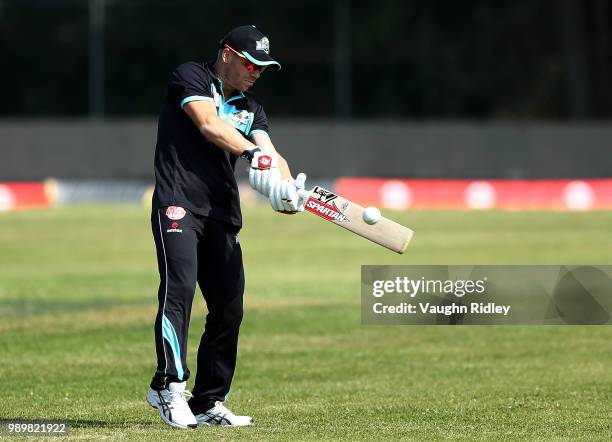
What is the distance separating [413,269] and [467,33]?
115 feet

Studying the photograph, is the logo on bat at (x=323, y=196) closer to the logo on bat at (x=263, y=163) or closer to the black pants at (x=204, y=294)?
the logo on bat at (x=263, y=163)

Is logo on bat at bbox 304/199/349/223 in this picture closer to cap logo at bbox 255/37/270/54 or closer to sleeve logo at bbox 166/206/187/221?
sleeve logo at bbox 166/206/187/221

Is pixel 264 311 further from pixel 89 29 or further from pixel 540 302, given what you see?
pixel 89 29

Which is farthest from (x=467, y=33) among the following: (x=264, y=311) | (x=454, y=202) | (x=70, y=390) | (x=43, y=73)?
(x=70, y=390)

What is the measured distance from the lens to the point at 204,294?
8.12 m

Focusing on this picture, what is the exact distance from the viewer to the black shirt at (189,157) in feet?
25.8

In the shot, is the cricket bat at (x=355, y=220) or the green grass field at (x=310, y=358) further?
→ the green grass field at (x=310, y=358)

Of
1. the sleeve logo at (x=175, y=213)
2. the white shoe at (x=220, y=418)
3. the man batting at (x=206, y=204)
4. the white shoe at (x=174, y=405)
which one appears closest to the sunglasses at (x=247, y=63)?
the man batting at (x=206, y=204)

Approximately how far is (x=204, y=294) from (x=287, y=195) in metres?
0.89

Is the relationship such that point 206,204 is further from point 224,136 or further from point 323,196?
point 323,196

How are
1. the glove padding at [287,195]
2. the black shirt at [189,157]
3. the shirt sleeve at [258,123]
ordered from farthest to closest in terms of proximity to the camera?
the shirt sleeve at [258,123] < the black shirt at [189,157] < the glove padding at [287,195]

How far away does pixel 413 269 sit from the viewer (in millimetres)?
8180

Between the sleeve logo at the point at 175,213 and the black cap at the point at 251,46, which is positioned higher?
the black cap at the point at 251,46

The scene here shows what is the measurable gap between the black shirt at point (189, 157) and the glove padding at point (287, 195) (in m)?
0.45
